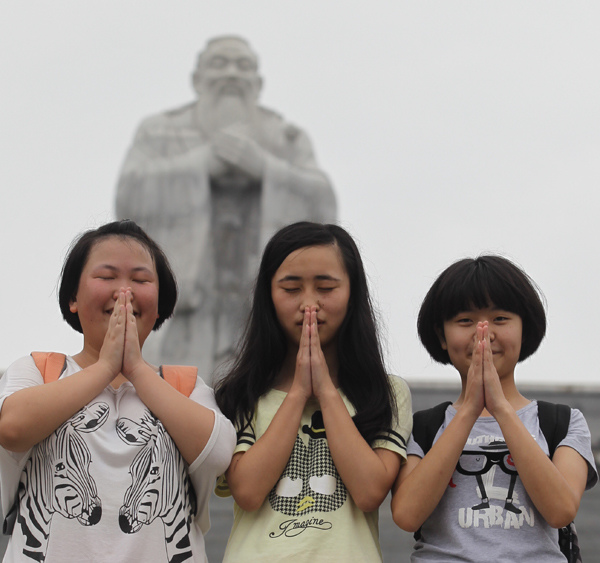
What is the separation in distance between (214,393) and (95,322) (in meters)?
0.31

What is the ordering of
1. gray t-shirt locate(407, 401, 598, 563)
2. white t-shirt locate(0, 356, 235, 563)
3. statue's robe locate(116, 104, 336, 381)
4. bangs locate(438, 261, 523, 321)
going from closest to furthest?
white t-shirt locate(0, 356, 235, 563), gray t-shirt locate(407, 401, 598, 563), bangs locate(438, 261, 523, 321), statue's robe locate(116, 104, 336, 381)

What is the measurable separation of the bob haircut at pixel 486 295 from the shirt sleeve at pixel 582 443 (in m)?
0.23

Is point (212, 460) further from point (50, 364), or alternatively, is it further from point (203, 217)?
point (203, 217)

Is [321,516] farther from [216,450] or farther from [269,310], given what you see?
[269,310]

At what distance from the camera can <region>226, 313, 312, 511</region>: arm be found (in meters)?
1.91

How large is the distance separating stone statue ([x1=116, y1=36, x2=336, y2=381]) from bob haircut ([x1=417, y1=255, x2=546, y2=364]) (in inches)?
220

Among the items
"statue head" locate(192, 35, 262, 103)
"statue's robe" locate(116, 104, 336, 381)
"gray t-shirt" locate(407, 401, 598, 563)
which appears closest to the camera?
"gray t-shirt" locate(407, 401, 598, 563)

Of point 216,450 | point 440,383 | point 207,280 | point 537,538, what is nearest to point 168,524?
point 216,450

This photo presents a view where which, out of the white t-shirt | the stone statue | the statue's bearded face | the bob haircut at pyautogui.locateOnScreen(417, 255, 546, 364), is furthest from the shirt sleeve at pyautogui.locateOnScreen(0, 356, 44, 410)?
the statue's bearded face

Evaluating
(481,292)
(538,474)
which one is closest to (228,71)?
(481,292)

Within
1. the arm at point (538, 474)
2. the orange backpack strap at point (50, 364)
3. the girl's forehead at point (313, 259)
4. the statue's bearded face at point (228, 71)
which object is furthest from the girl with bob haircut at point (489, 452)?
the statue's bearded face at point (228, 71)

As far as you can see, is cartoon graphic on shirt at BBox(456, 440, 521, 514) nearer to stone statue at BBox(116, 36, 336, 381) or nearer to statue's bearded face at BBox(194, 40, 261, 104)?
stone statue at BBox(116, 36, 336, 381)

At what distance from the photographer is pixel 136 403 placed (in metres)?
1.94

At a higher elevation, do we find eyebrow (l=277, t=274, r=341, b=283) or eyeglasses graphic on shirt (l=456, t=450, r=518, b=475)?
eyebrow (l=277, t=274, r=341, b=283)
